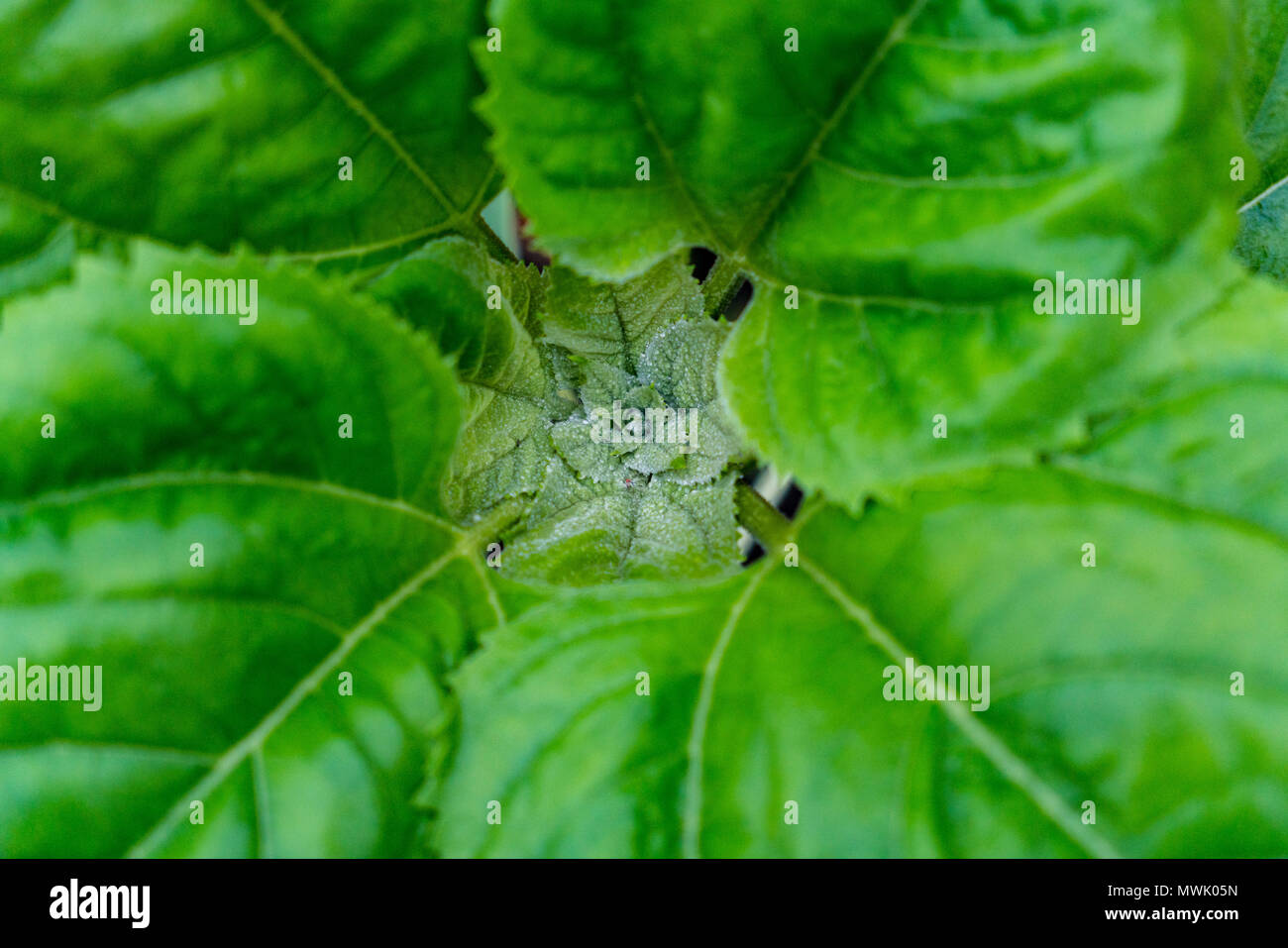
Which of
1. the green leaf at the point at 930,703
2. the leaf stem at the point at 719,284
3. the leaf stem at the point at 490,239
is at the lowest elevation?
the green leaf at the point at 930,703

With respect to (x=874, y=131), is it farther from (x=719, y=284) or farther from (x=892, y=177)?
(x=719, y=284)

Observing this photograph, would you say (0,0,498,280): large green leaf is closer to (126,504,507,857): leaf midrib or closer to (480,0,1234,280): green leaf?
(480,0,1234,280): green leaf

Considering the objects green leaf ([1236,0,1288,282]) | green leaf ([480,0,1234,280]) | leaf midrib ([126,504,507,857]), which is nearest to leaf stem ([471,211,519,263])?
green leaf ([480,0,1234,280])

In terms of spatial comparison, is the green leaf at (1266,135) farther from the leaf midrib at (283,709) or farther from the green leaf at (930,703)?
the leaf midrib at (283,709)

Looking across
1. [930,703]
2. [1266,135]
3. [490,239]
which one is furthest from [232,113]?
[1266,135]

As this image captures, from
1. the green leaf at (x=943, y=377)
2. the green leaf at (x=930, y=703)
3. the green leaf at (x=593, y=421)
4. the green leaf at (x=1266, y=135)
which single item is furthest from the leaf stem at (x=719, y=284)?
the green leaf at (x=1266, y=135)

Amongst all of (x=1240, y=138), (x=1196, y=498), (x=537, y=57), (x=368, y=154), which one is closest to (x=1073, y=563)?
(x=1196, y=498)
